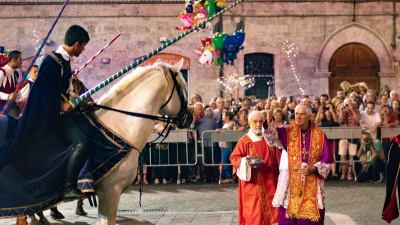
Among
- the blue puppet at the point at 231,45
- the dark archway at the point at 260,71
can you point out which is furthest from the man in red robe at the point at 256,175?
the dark archway at the point at 260,71

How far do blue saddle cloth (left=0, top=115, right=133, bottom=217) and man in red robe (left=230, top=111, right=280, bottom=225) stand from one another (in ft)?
6.05

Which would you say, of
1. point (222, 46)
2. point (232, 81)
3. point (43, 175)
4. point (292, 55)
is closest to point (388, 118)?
point (222, 46)

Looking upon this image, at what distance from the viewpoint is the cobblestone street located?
10.6 metres

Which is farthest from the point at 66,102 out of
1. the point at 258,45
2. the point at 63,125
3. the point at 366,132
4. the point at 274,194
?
the point at 258,45

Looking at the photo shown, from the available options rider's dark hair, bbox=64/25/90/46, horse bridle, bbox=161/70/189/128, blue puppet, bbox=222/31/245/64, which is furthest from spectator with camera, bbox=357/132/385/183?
rider's dark hair, bbox=64/25/90/46

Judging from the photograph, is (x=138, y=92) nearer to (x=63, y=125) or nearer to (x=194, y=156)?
(x=63, y=125)

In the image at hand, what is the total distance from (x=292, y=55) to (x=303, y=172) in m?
17.3

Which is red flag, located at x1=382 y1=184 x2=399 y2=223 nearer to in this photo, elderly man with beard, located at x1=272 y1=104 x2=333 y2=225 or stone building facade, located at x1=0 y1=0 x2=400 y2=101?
elderly man with beard, located at x1=272 y1=104 x2=333 y2=225

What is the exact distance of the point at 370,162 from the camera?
15859 millimetres

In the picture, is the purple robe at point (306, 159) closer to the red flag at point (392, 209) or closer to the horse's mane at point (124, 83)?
the red flag at point (392, 209)

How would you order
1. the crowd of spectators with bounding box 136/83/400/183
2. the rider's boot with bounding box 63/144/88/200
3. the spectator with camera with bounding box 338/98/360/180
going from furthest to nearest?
the spectator with camera with bounding box 338/98/360/180 → the crowd of spectators with bounding box 136/83/400/183 → the rider's boot with bounding box 63/144/88/200

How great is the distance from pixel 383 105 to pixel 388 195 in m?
7.88

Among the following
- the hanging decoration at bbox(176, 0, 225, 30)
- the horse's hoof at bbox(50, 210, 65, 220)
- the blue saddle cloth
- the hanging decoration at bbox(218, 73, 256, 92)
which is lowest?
the horse's hoof at bbox(50, 210, 65, 220)

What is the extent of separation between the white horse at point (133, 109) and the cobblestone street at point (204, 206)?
2.77m
